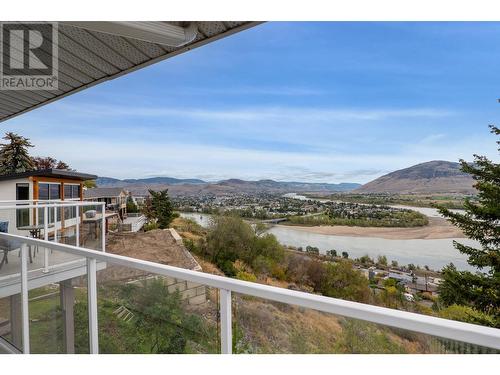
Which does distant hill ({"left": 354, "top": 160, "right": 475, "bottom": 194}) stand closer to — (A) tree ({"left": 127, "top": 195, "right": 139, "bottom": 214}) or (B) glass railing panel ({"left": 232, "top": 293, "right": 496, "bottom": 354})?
(A) tree ({"left": 127, "top": 195, "right": 139, "bottom": 214})

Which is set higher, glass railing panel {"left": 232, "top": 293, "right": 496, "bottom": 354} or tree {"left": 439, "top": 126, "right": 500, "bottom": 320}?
glass railing panel {"left": 232, "top": 293, "right": 496, "bottom": 354}

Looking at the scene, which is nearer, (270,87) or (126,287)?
(126,287)

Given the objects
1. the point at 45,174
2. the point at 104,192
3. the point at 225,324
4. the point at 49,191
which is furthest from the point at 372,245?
the point at 225,324

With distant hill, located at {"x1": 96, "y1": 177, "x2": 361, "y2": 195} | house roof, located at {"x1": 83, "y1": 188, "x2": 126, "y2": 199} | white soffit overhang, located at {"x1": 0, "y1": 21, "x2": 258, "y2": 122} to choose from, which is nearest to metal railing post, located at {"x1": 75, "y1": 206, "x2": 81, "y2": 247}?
white soffit overhang, located at {"x1": 0, "y1": 21, "x2": 258, "y2": 122}

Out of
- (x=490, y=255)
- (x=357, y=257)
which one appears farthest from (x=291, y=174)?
(x=490, y=255)

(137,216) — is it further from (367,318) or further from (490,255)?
(367,318)
